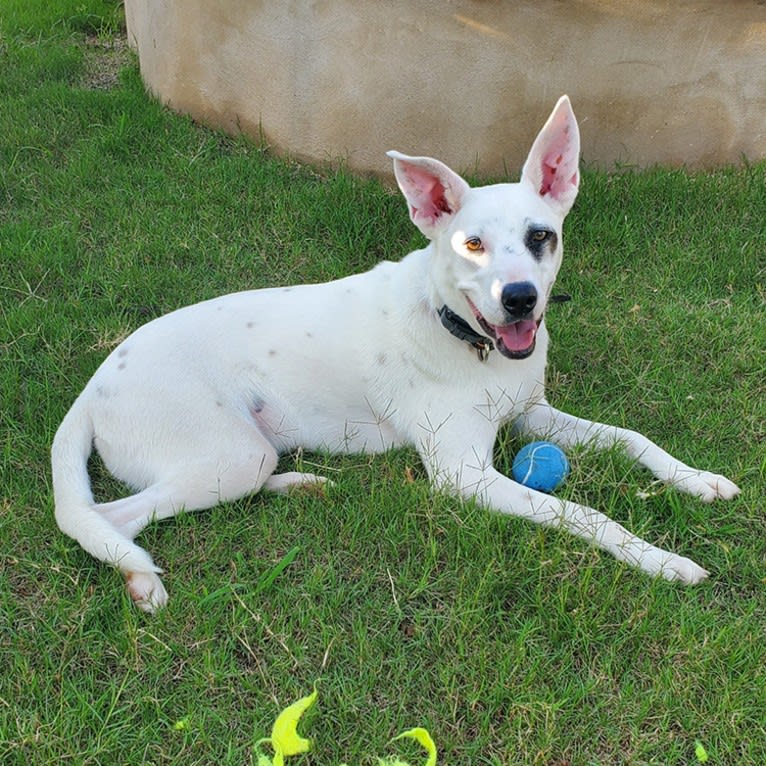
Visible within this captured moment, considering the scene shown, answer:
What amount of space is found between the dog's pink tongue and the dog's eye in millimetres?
268

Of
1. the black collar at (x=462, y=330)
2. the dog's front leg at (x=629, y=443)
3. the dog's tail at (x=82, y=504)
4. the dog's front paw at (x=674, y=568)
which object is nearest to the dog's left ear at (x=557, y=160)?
the black collar at (x=462, y=330)

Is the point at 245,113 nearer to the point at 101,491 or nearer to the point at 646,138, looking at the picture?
the point at 646,138


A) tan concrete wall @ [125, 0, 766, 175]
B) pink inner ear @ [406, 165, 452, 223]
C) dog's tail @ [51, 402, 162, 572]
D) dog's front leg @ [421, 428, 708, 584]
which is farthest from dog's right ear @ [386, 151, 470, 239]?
tan concrete wall @ [125, 0, 766, 175]

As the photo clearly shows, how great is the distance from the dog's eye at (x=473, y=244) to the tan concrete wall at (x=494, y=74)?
2.14m

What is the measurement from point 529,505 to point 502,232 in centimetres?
90

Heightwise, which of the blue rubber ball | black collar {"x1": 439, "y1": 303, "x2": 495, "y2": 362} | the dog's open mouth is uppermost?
the dog's open mouth

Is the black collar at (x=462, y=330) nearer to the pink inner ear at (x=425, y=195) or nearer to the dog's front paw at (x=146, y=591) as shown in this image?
the pink inner ear at (x=425, y=195)

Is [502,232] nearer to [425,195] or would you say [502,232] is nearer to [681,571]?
[425,195]

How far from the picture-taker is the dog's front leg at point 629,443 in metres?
2.87

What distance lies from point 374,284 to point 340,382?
404 mm

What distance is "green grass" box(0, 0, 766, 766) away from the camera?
2.16 metres

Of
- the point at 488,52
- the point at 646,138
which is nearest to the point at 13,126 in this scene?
the point at 488,52

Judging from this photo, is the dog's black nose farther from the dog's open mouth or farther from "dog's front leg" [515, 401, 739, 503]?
"dog's front leg" [515, 401, 739, 503]

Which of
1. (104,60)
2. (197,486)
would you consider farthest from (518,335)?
(104,60)
